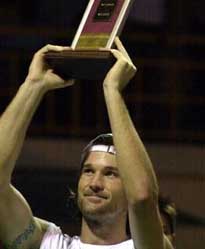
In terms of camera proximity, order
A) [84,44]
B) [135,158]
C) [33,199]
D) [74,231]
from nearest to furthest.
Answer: [135,158]
[84,44]
[74,231]
[33,199]

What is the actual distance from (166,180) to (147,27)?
1298 mm

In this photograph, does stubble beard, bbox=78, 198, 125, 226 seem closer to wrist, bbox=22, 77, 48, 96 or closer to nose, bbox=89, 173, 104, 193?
nose, bbox=89, 173, 104, 193

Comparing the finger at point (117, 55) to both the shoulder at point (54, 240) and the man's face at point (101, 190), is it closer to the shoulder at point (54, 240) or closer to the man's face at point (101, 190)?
the man's face at point (101, 190)

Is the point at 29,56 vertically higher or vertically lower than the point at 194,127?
higher

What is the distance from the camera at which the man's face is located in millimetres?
2514

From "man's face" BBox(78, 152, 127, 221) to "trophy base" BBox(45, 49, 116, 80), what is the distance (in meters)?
0.22

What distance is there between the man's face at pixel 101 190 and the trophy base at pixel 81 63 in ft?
0.73

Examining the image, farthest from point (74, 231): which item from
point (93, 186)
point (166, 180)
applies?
point (93, 186)

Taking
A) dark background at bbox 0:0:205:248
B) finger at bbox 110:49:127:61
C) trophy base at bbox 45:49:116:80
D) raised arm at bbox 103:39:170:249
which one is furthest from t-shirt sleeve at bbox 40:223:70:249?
dark background at bbox 0:0:205:248

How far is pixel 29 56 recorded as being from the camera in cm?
723

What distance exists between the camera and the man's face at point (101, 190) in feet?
8.25

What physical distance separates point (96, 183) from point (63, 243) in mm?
181

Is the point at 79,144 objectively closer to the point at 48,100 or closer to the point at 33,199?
the point at 48,100

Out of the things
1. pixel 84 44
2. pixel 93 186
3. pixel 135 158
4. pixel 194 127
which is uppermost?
pixel 84 44
